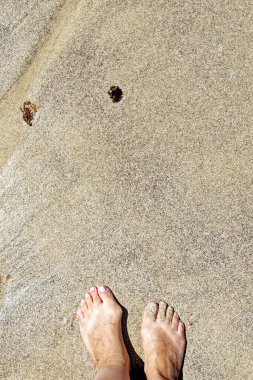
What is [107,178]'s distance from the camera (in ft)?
8.26

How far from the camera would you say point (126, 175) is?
2.51 meters

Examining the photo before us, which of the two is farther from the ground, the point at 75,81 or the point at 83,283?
the point at 75,81

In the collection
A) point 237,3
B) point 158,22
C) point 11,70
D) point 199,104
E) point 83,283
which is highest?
point 11,70

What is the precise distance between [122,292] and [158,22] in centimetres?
155

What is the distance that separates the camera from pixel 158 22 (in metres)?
2.51

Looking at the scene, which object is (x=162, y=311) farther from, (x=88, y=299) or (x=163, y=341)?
(x=88, y=299)

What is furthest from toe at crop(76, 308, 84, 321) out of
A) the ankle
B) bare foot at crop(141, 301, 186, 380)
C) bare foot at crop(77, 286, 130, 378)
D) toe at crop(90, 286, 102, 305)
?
the ankle

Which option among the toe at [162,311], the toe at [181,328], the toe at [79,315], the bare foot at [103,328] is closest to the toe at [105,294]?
the bare foot at [103,328]

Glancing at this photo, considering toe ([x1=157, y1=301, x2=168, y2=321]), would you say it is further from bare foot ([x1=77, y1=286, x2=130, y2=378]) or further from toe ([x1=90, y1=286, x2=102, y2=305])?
toe ([x1=90, y1=286, x2=102, y2=305])

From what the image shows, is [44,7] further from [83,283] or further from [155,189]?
[83,283]

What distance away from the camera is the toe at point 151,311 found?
2531 mm

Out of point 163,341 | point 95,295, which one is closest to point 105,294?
point 95,295

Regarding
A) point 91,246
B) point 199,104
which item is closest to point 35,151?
point 91,246

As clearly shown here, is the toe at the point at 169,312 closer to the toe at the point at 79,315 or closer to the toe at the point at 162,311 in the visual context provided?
the toe at the point at 162,311
